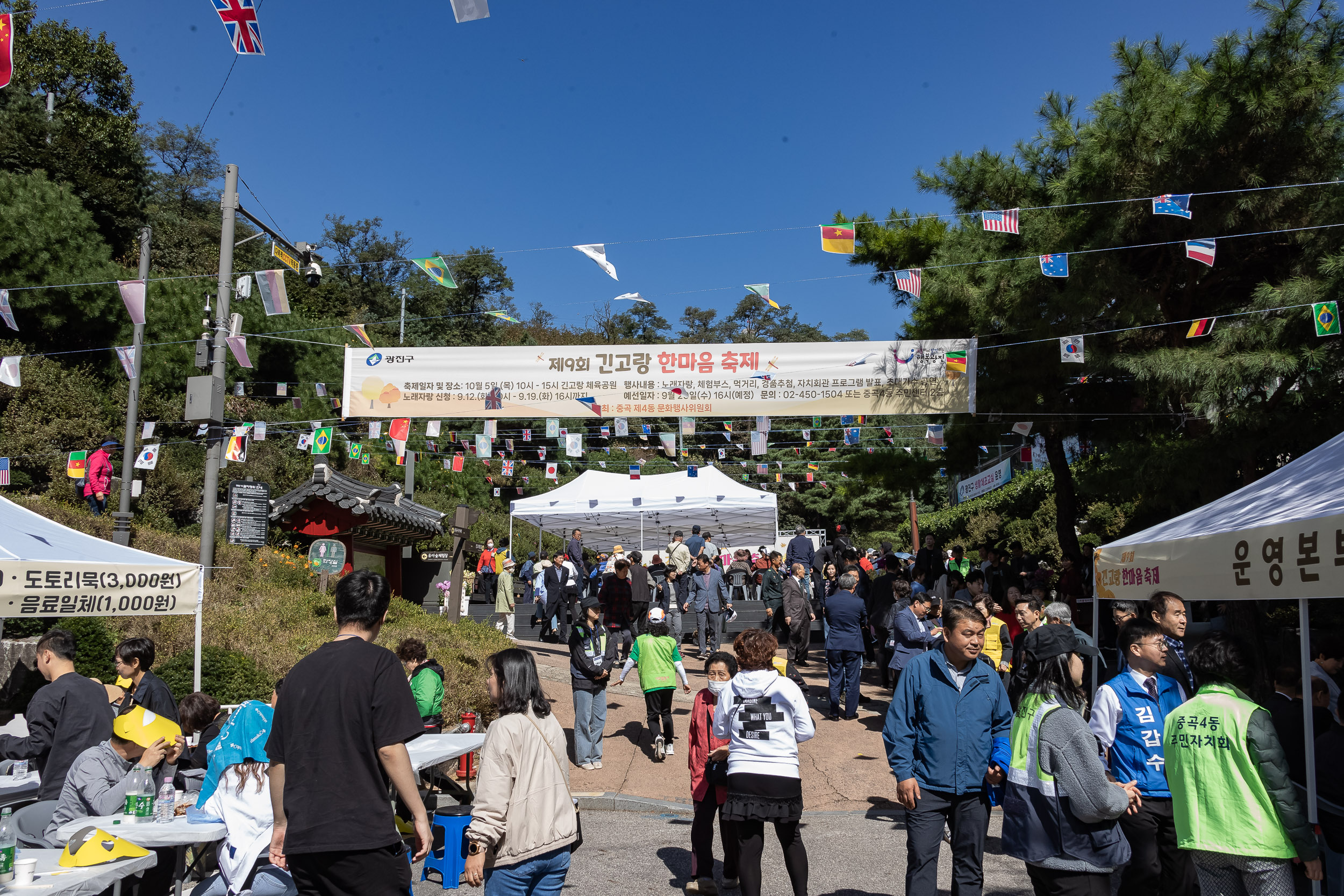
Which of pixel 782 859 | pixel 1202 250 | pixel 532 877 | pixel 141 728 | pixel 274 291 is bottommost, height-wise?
pixel 782 859

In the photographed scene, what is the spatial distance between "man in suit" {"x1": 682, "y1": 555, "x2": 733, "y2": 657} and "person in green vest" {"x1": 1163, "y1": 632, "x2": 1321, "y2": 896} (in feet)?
35.2

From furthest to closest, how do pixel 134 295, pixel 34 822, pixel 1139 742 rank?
pixel 134 295, pixel 34 822, pixel 1139 742

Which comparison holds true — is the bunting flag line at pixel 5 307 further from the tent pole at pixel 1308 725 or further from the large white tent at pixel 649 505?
the tent pole at pixel 1308 725

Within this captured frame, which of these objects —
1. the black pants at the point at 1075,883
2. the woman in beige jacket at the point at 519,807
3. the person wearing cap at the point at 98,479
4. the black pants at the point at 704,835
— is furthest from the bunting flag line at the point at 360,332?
the black pants at the point at 1075,883

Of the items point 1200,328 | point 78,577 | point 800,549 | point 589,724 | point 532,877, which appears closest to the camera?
point 532,877

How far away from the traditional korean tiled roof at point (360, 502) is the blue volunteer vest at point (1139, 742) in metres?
15.2

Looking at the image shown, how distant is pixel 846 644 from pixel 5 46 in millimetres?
9564

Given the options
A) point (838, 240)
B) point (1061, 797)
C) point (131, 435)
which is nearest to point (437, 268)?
point (838, 240)

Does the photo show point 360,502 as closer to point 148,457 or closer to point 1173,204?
point 148,457

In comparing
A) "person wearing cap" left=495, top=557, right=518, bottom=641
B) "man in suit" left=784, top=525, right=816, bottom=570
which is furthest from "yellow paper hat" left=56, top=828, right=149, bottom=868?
"person wearing cap" left=495, top=557, right=518, bottom=641

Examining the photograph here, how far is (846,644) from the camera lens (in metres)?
10.4

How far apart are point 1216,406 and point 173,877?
10236mm

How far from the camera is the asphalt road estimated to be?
5.63 metres

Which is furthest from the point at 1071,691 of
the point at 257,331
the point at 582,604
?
the point at 257,331
